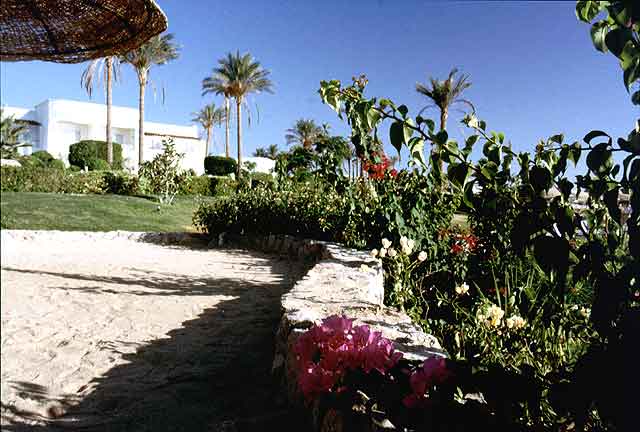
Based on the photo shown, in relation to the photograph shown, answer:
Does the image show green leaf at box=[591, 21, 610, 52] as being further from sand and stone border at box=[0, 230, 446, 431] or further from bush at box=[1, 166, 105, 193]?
bush at box=[1, 166, 105, 193]

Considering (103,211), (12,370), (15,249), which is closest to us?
(12,370)

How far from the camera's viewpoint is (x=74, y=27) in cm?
111

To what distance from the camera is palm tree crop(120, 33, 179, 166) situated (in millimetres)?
1032

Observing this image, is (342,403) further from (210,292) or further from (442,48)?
(210,292)

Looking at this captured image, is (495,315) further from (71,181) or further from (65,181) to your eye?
(71,181)

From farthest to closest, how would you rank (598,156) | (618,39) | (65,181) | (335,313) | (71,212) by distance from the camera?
(65,181) → (335,313) → (71,212) → (598,156) → (618,39)

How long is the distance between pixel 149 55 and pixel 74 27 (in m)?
0.17

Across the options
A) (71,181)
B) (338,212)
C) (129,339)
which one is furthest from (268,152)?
(129,339)

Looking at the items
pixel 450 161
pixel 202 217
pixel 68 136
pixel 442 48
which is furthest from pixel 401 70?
pixel 202 217

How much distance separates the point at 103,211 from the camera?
2.50 meters

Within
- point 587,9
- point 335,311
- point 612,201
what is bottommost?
point 335,311

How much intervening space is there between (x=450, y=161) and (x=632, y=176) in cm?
40

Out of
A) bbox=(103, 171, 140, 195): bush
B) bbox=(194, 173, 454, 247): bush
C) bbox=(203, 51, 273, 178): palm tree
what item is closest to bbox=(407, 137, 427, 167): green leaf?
bbox=(203, 51, 273, 178): palm tree

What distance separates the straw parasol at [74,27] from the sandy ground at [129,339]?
1.39 feet
